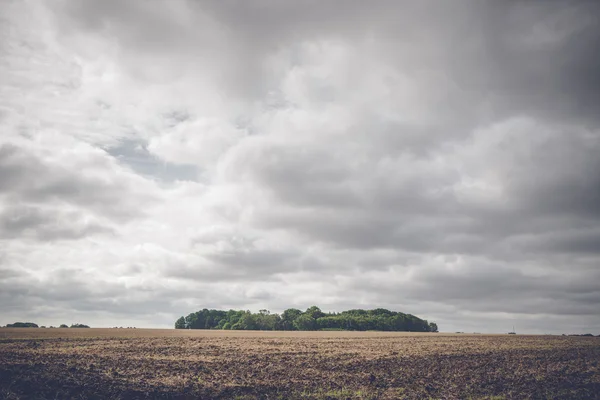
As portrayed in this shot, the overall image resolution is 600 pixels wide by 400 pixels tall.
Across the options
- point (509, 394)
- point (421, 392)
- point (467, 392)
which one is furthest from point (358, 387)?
point (509, 394)

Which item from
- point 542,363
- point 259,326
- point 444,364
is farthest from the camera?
point 259,326

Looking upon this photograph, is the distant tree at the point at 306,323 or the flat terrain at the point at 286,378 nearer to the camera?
the flat terrain at the point at 286,378

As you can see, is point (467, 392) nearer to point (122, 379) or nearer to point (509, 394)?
point (509, 394)

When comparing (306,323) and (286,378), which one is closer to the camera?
(286,378)

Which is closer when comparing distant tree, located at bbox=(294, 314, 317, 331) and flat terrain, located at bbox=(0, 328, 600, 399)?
flat terrain, located at bbox=(0, 328, 600, 399)

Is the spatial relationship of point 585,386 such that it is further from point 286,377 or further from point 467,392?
point 286,377

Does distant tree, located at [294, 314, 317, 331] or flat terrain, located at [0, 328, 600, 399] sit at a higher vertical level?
flat terrain, located at [0, 328, 600, 399]

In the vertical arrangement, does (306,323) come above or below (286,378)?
below

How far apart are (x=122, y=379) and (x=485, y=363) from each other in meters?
31.2

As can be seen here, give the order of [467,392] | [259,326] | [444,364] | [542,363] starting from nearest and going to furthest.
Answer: [467,392]
[444,364]
[542,363]
[259,326]

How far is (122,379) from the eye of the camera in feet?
86.0

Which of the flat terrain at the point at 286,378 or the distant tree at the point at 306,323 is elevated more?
the flat terrain at the point at 286,378

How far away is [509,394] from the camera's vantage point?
83.7ft

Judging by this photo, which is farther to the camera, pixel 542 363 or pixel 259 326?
pixel 259 326
